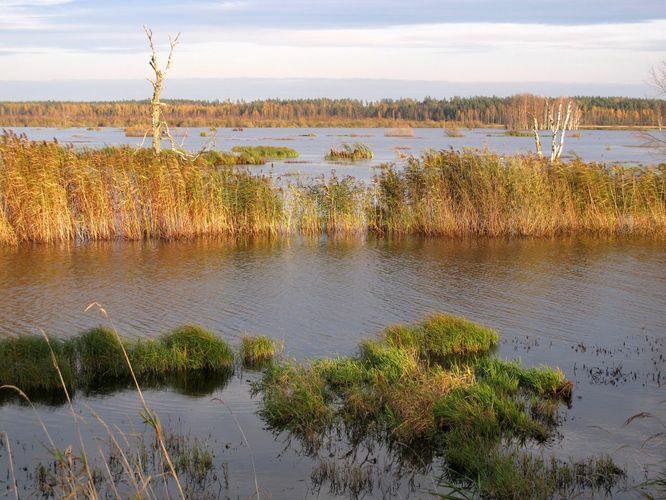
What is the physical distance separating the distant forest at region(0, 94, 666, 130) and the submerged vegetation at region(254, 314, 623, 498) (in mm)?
109943

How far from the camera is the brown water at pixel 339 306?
358 inches

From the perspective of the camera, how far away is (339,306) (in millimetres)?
15156

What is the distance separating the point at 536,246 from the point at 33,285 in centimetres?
1248

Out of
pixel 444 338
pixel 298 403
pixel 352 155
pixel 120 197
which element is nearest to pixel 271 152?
pixel 352 155

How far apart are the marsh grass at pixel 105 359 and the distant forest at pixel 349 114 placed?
10988 cm

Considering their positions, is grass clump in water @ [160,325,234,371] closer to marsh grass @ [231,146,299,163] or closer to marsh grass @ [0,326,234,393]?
marsh grass @ [0,326,234,393]

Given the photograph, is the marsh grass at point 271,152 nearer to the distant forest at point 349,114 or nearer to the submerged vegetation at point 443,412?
the submerged vegetation at point 443,412

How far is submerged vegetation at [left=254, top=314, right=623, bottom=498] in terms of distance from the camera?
784 cm

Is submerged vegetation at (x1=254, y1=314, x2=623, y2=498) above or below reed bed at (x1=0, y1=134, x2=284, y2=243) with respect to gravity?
below

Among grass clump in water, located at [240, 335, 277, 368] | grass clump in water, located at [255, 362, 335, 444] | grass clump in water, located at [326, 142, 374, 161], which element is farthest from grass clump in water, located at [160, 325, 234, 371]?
grass clump in water, located at [326, 142, 374, 161]

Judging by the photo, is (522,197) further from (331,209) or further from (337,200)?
(331,209)

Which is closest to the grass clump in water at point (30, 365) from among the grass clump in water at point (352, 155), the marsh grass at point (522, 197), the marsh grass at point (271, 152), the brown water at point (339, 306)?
the brown water at point (339, 306)

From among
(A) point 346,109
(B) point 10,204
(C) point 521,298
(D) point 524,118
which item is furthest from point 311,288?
(A) point 346,109

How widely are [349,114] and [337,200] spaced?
13809 cm
